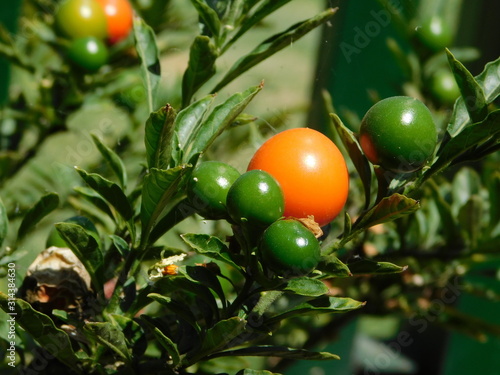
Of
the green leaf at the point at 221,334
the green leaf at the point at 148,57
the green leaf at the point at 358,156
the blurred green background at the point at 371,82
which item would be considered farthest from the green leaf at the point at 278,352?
the blurred green background at the point at 371,82

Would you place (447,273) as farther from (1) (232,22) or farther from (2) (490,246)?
(1) (232,22)

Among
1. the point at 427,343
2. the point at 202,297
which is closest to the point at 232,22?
the point at 202,297

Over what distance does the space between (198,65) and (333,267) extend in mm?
237

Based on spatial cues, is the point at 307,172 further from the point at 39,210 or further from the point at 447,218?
the point at 447,218

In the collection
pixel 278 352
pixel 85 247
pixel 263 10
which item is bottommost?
pixel 278 352

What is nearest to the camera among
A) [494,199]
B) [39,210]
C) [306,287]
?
[306,287]

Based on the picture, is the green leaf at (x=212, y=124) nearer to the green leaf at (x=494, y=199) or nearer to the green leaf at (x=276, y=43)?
the green leaf at (x=276, y=43)

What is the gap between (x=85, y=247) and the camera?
0.57 meters

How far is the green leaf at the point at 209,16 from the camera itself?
0.63 meters

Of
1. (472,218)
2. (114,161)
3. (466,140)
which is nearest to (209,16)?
(114,161)

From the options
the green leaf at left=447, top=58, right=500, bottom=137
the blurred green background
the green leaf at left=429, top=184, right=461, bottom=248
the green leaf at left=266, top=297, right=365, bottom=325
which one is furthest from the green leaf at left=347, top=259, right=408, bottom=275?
the blurred green background

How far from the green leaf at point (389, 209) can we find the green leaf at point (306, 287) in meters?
0.07

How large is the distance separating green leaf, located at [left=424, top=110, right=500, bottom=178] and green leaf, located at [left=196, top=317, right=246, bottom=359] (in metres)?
0.20

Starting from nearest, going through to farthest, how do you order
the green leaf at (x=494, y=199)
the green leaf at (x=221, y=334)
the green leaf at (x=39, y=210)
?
the green leaf at (x=221, y=334) < the green leaf at (x=39, y=210) < the green leaf at (x=494, y=199)
